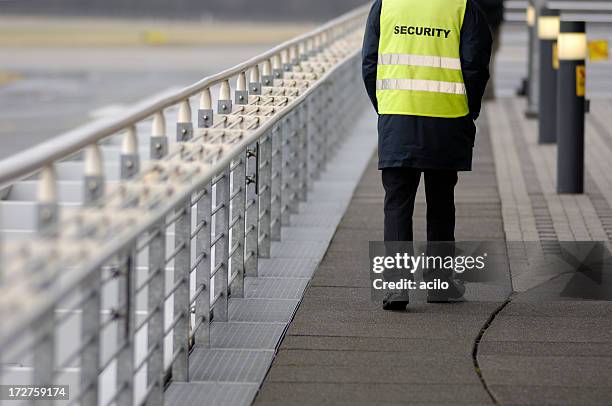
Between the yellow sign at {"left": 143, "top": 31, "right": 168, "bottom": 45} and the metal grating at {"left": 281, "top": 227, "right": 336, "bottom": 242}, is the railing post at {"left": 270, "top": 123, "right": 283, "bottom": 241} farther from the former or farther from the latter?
the yellow sign at {"left": 143, "top": 31, "right": 168, "bottom": 45}

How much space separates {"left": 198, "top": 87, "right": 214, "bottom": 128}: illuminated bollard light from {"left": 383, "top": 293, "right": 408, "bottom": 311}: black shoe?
3.96 feet

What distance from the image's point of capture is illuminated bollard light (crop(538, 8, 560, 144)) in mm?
14305

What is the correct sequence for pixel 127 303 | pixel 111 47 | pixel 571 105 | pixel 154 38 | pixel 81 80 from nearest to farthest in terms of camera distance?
pixel 127 303
pixel 571 105
pixel 81 80
pixel 111 47
pixel 154 38

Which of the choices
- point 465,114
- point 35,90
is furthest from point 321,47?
point 35,90

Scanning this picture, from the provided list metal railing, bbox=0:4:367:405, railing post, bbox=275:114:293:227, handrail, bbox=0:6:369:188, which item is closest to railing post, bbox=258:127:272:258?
metal railing, bbox=0:4:367:405

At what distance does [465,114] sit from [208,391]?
2.01 metres

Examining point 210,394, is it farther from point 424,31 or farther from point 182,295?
point 424,31

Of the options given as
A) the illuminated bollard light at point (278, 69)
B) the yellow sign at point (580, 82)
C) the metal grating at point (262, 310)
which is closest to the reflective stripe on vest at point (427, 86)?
the metal grating at point (262, 310)

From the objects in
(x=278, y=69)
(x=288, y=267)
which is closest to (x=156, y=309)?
(x=288, y=267)

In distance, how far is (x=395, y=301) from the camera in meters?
6.86

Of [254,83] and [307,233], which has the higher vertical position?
[254,83]

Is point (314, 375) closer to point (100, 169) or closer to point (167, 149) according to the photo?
point (167, 149)

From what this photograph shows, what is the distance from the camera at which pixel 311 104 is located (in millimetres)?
11828

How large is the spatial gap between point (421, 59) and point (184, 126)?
141 centimetres
